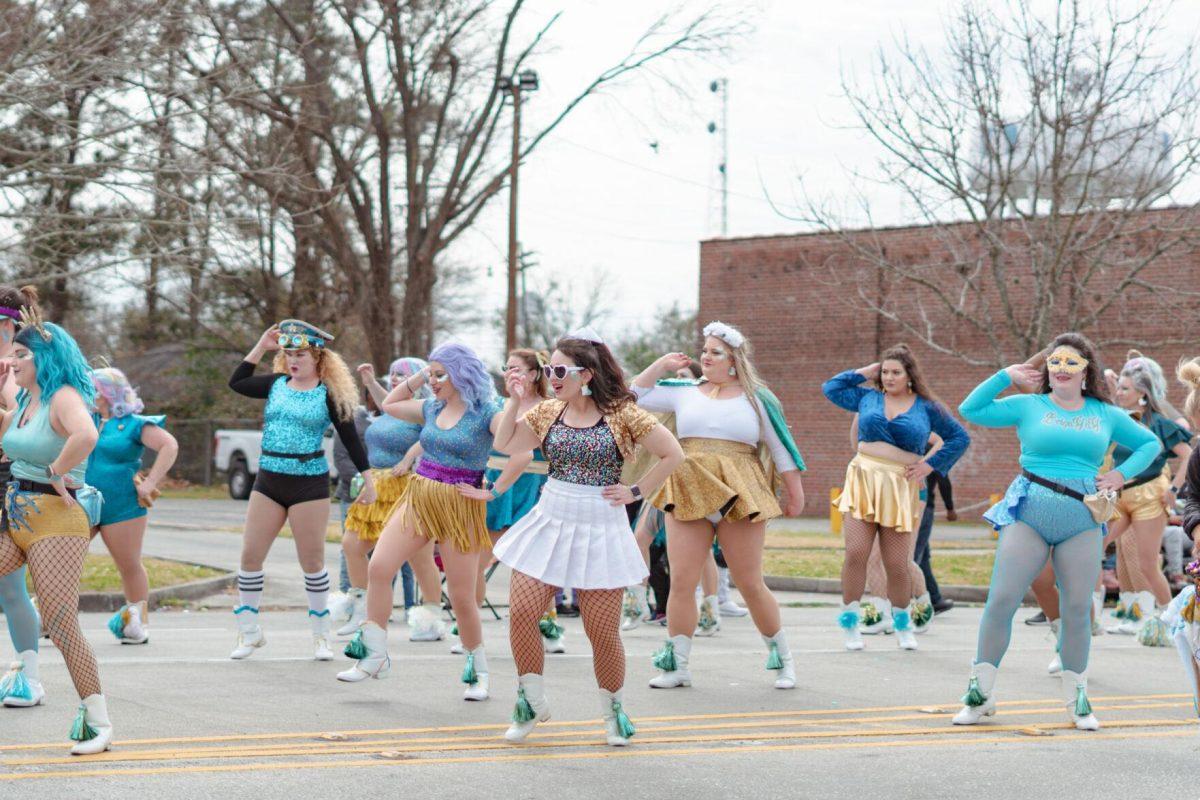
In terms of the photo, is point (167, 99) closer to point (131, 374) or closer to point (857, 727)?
point (857, 727)

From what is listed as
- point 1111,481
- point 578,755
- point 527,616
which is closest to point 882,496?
point 1111,481

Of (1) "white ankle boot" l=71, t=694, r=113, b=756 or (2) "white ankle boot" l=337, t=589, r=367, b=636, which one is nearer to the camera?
(1) "white ankle boot" l=71, t=694, r=113, b=756

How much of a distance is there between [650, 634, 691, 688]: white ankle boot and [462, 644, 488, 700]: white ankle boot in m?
1.05

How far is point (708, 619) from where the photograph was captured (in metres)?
11.8

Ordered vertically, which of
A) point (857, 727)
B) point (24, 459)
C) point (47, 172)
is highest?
point (47, 172)

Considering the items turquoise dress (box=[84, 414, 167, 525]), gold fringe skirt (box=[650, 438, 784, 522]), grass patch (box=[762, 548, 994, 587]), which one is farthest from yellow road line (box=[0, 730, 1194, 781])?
grass patch (box=[762, 548, 994, 587])

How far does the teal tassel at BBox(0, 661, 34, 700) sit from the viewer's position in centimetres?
757

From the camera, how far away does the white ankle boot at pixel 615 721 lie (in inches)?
274

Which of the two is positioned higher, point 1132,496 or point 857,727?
point 1132,496

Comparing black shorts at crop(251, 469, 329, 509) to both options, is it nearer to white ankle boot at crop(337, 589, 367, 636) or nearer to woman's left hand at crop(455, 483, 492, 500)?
woman's left hand at crop(455, 483, 492, 500)

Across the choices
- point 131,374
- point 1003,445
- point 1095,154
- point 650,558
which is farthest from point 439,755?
point 131,374

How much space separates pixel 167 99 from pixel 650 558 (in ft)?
25.4

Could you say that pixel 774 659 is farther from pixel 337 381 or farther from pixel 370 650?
pixel 337 381

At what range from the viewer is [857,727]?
768 centimetres
